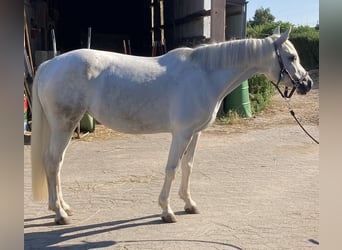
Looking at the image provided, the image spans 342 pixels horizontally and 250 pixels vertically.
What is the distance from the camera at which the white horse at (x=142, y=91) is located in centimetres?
312

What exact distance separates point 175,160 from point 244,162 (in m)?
2.46

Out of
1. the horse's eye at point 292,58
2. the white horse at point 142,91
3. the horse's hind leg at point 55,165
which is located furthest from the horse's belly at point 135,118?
the horse's eye at point 292,58

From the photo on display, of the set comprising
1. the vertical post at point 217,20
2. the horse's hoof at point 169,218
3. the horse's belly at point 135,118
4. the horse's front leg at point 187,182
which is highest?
the vertical post at point 217,20

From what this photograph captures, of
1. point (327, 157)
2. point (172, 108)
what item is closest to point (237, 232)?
point (172, 108)

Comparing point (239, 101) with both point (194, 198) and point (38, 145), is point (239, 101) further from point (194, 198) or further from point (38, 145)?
point (38, 145)

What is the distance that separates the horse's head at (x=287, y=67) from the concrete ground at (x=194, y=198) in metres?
1.14

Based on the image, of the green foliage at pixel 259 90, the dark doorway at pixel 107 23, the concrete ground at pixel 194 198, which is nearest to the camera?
the concrete ground at pixel 194 198

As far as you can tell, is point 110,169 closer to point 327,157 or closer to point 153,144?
point 153,144

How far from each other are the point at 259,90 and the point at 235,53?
7.61 metres

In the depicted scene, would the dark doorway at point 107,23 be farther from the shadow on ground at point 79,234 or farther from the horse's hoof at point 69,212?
the shadow on ground at point 79,234

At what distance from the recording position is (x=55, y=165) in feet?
10.5

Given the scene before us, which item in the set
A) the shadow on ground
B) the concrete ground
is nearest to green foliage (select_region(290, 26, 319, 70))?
the concrete ground

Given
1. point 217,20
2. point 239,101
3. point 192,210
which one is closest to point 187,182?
point 192,210

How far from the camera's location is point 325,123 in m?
0.80
